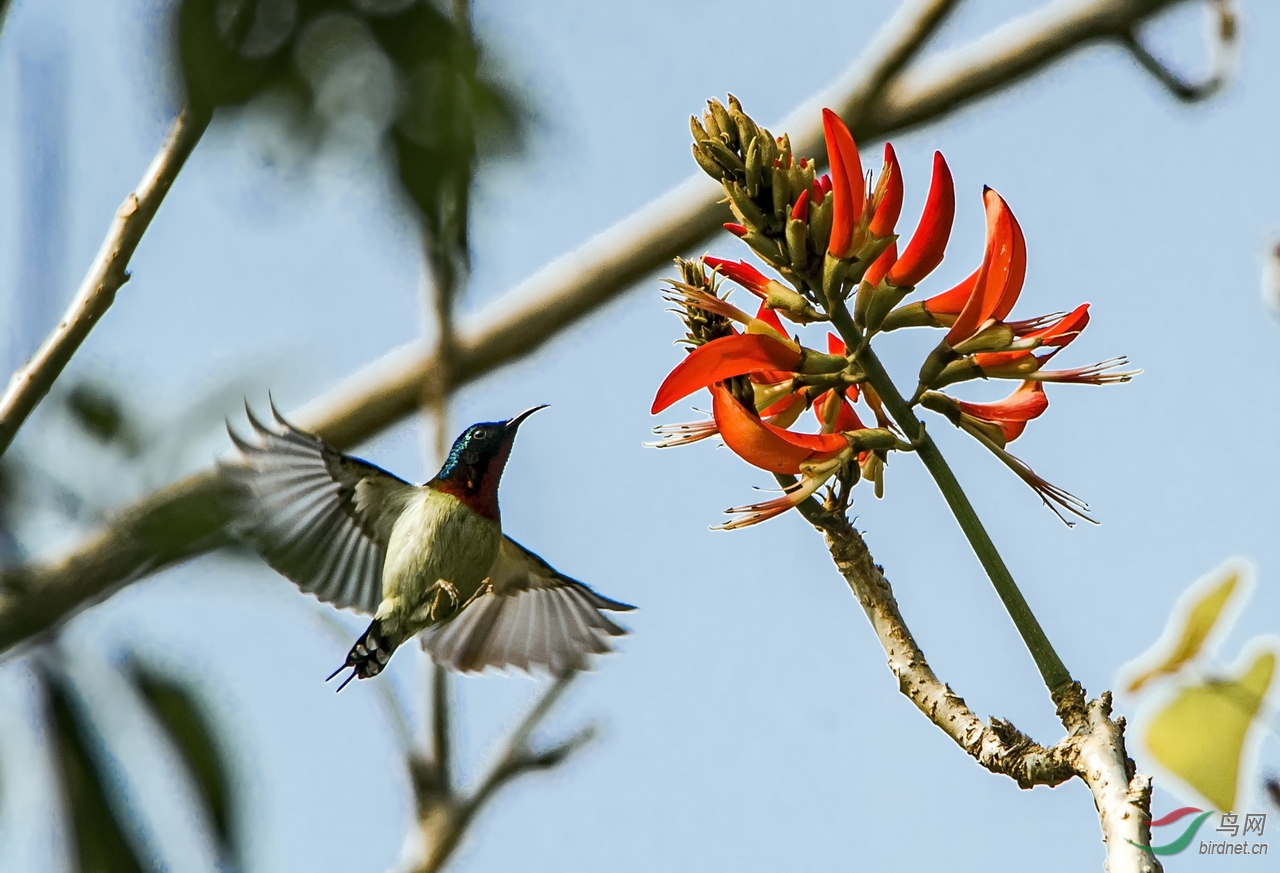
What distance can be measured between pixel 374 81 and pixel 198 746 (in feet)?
1.77

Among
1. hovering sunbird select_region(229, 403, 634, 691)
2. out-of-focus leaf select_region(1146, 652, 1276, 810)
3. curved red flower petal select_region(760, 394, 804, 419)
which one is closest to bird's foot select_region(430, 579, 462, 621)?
hovering sunbird select_region(229, 403, 634, 691)

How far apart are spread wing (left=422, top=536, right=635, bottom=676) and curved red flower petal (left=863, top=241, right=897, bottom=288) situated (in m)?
1.77

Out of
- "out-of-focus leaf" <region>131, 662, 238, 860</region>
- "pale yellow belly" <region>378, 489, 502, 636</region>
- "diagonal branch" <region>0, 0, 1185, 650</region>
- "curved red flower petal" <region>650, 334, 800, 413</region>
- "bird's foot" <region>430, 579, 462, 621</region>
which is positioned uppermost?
"diagonal branch" <region>0, 0, 1185, 650</region>

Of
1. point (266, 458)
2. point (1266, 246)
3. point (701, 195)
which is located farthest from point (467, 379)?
→ point (1266, 246)

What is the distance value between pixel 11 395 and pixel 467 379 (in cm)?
308

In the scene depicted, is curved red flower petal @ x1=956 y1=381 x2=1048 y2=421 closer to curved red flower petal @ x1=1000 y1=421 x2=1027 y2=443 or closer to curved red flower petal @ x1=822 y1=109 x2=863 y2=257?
curved red flower petal @ x1=1000 y1=421 x2=1027 y2=443

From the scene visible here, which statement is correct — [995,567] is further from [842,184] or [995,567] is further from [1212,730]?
[842,184]

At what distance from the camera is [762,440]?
5.39ft

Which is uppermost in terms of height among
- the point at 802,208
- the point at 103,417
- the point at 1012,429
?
the point at 103,417

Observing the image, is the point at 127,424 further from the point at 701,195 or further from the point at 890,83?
the point at 890,83

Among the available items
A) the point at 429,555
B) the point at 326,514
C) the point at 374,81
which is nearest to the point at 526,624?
the point at 429,555

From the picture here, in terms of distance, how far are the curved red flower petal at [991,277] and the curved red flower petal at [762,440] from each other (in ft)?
0.74

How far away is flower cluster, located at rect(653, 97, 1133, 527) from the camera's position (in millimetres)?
1602

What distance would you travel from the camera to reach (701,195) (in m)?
4.80
